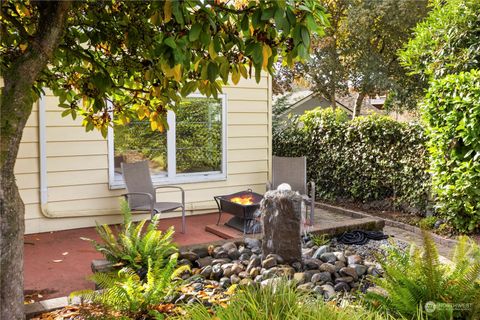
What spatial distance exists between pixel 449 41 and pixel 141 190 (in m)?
5.14

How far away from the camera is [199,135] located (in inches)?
299

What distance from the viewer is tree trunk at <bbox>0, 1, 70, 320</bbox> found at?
6.53ft

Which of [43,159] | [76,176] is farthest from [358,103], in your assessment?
[43,159]

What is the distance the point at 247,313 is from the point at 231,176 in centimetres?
551

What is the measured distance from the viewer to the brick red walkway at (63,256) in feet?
14.2

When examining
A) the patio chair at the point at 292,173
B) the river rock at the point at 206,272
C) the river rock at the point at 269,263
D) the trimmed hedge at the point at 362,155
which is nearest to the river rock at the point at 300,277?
the river rock at the point at 269,263

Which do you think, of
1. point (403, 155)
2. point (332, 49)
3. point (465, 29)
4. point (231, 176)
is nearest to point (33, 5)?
point (231, 176)

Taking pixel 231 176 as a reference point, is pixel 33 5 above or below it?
above

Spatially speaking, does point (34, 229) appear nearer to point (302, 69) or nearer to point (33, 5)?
point (33, 5)

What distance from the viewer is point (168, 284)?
307 centimetres

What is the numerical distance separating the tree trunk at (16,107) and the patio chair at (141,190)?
3.73m

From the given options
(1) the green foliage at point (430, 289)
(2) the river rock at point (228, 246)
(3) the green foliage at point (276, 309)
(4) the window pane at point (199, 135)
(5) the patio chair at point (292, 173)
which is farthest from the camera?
(4) the window pane at point (199, 135)

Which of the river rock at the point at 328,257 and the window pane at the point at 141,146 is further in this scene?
the window pane at the point at 141,146

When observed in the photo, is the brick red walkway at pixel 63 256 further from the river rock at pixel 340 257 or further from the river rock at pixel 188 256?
the river rock at pixel 340 257
